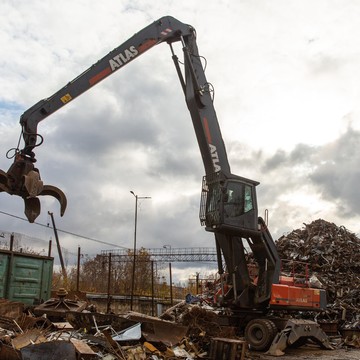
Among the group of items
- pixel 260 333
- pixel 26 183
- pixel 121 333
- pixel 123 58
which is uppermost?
pixel 123 58

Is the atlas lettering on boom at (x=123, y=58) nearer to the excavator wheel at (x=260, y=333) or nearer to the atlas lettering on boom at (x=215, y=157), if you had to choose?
the atlas lettering on boom at (x=215, y=157)

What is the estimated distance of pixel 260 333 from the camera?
11.9 meters

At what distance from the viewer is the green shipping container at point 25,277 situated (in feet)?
38.3

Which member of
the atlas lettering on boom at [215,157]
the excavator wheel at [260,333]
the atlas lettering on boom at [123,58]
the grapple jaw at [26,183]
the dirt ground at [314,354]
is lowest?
the dirt ground at [314,354]

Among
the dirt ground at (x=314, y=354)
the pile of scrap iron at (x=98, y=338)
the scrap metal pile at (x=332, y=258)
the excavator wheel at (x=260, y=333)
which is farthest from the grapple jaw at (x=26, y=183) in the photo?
the scrap metal pile at (x=332, y=258)

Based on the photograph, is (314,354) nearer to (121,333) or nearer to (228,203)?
(228,203)

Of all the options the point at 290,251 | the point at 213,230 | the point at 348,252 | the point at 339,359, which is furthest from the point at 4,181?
the point at 348,252

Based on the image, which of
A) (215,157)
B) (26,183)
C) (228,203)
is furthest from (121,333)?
(215,157)

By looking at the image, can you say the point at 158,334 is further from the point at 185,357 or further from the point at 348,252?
the point at 348,252

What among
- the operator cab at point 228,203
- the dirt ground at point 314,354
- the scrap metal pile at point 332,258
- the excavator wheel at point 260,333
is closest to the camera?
the dirt ground at point 314,354

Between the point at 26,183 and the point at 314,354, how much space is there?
8.21 meters

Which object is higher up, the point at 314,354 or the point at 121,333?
the point at 121,333

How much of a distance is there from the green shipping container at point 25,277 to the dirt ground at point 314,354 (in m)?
5.92

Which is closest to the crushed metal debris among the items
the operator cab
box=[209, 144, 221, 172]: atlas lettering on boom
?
the operator cab
